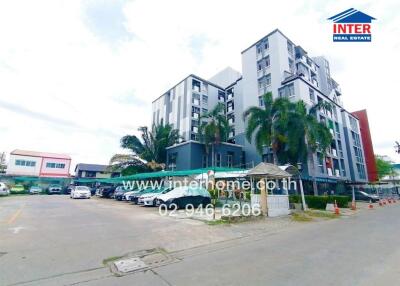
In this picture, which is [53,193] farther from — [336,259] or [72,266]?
[336,259]

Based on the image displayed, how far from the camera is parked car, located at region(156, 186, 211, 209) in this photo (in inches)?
655

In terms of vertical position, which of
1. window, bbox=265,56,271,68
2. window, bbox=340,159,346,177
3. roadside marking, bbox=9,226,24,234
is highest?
window, bbox=265,56,271,68

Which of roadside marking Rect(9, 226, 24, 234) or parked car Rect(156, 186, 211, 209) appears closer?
roadside marking Rect(9, 226, 24, 234)

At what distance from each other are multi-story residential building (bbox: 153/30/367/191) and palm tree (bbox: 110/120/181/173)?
1.66 metres

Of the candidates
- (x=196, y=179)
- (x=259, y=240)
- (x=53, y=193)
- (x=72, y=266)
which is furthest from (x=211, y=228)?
(x=53, y=193)

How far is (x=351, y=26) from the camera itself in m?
13.3

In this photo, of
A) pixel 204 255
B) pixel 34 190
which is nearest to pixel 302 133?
pixel 204 255

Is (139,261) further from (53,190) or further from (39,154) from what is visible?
(39,154)

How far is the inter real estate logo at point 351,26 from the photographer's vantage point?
42.6 ft

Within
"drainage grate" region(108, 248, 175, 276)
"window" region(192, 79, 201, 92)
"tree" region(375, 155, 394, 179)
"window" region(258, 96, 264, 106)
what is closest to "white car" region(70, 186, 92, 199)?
"drainage grate" region(108, 248, 175, 276)

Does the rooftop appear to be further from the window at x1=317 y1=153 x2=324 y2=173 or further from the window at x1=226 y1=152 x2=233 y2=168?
the window at x1=317 y1=153 x2=324 y2=173

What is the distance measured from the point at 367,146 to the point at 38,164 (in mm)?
75726

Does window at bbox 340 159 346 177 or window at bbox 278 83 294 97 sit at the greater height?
window at bbox 278 83 294 97

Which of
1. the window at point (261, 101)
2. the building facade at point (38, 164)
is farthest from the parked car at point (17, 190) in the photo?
the window at point (261, 101)
